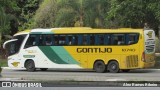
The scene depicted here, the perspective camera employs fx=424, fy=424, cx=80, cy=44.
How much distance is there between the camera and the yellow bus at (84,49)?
26.2m

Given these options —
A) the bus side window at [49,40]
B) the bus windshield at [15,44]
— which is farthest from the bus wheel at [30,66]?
the bus side window at [49,40]

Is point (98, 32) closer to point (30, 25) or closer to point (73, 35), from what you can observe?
point (73, 35)

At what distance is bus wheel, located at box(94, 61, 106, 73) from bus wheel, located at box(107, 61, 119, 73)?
33cm

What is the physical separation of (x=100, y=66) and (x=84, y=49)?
149cm

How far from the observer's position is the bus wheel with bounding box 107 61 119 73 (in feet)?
87.0

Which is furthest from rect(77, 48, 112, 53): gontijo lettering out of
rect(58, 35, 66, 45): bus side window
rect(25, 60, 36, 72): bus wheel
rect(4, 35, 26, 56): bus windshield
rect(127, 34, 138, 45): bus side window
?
rect(4, 35, 26, 56): bus windshield

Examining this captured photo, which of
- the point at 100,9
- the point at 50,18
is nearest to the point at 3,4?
the point at 50,18

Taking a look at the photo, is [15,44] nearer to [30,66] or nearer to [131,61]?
[30,66]

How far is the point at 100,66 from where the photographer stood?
1057 inches

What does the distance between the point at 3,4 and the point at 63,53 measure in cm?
1033

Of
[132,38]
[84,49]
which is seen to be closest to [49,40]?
[84,49]

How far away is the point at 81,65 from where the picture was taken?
27.3 meters

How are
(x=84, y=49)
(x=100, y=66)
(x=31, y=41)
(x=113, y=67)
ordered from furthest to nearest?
1. (x=31, y=41)
2. (x=84, y=49)
3. (x=100, y=66)
4. (x=113, y=67)

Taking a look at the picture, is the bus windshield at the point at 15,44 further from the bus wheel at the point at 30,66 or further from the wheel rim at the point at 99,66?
the wheel rim at the point at 99,66
